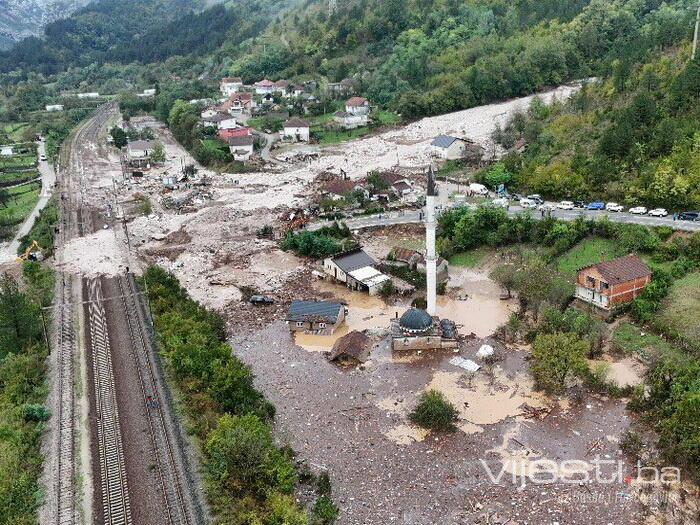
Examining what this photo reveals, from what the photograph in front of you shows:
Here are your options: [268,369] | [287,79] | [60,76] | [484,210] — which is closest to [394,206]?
[484,210]

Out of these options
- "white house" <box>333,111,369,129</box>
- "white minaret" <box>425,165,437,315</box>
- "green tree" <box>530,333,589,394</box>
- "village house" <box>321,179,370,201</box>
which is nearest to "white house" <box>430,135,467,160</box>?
"village house" <box>321,179,370,201</box>

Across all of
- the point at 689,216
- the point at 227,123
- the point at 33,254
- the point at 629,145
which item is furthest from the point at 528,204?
the point at 227,123

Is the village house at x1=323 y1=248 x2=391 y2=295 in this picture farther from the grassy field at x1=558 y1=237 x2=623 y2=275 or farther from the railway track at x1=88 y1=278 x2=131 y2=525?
the railway track at x1=88 y1=278 x2=131 y2=525

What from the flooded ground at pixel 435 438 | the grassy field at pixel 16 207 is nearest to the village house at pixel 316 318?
the flooded ground at pixel 435 438

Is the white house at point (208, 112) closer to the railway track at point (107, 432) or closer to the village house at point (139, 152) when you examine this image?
the village house at point (139, 152)

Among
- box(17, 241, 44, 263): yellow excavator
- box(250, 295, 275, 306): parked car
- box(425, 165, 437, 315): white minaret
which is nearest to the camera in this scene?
box(425, 165, 437, 315): white minaret

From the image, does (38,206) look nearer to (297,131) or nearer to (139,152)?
(139,152)
